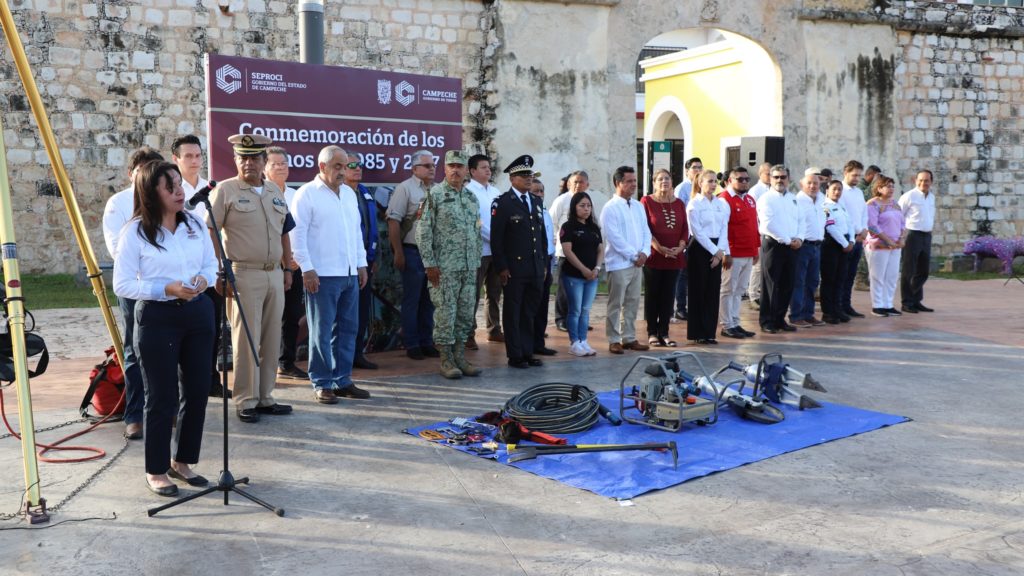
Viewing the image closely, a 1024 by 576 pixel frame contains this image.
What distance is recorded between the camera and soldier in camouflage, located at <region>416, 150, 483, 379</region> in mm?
7555

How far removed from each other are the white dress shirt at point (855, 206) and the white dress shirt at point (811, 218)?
82cm

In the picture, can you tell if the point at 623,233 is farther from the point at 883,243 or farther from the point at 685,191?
the point at 883,243

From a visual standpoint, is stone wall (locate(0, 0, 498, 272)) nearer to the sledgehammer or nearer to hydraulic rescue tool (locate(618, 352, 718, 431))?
hydraulic rescue tool (locate(618, 352, 718, 431))

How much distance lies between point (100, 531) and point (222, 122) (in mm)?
4251

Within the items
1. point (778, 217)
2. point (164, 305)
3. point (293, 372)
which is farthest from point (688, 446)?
point (778, 217)

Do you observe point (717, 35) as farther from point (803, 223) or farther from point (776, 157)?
point (803, 223)

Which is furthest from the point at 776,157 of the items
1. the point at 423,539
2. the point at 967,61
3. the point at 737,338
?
the point at 423,539

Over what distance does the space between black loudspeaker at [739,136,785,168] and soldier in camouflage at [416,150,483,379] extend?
237 inches

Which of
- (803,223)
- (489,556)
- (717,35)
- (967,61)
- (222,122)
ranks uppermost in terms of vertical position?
(717,35)

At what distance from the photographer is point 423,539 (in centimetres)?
426

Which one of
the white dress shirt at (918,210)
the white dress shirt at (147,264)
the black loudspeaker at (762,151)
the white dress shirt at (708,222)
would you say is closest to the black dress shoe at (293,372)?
the white dress shirt at (147,264)

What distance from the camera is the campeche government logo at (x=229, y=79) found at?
25.1 ft

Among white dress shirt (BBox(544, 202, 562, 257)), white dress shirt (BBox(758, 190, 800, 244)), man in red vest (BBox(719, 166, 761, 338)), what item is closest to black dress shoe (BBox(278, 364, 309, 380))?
white dress shirt (BBox(544, 202, 562, 257))

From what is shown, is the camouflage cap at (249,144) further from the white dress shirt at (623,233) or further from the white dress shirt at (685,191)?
the white dress shirt at (685,191)
